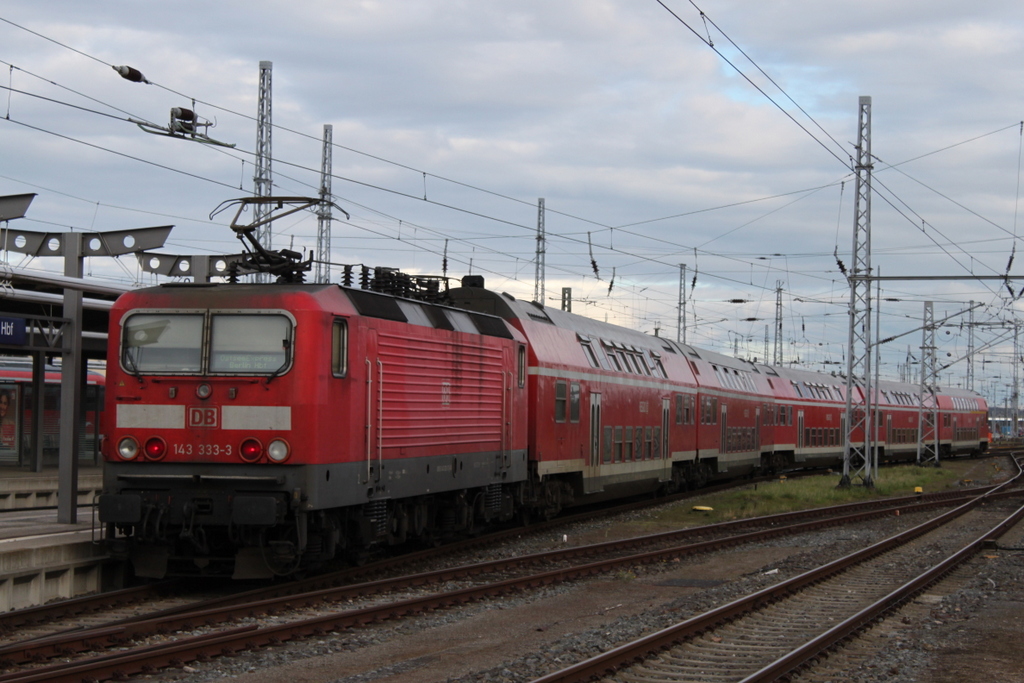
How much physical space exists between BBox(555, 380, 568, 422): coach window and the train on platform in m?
0.05

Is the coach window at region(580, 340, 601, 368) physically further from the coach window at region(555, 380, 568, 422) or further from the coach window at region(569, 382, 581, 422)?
the coach window at region(555, 380, 568, 422)

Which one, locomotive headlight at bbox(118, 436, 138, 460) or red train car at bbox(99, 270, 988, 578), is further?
locomotive headlight at bbox(118, 436, 138, 460)

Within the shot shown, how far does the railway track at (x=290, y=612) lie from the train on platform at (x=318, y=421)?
2.64ft

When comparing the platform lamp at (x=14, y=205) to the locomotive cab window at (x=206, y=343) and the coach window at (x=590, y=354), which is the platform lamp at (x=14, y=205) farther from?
the coach window at (x=590, y=354)

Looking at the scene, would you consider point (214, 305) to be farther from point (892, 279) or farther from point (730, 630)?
point (892, 279)

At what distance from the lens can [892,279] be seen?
3198 cm

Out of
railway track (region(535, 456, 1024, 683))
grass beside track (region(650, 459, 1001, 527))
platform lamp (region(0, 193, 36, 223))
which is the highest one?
platform lamp (region(0, 193, 36, 223))

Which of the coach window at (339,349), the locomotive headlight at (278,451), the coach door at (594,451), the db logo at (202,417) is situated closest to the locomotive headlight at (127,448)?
the db logo at (202,417)

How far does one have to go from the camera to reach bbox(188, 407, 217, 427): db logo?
1280 cm

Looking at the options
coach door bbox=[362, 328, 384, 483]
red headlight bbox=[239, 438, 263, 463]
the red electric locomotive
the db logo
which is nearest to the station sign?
the red electric locomotive

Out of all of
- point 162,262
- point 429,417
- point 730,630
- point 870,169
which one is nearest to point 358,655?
point 730,630

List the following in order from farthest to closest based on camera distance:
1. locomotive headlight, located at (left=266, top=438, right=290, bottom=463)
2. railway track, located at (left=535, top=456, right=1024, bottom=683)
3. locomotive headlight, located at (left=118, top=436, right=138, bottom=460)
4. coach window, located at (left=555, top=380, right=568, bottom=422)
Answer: coach window, located at (left=555, top=380, right=568, bottom=422), locomotive headlight, located at (left=118, top=436, right=138, bottom=460), locomotive headlight, located at (left=266, top=438, right=290, bottom=463), railway track, located at (left=535, top=456, right=1024, bottom=683)

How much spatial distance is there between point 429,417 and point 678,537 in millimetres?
6963

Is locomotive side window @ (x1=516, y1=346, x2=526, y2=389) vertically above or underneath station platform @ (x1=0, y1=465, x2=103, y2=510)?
above
